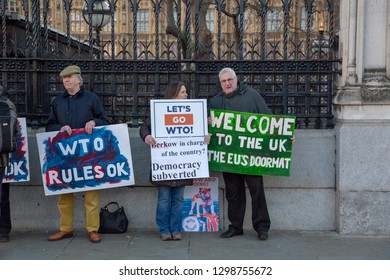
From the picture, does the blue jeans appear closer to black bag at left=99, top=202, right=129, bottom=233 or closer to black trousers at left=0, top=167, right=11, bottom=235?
black bag at left=99, top=202, right=129, bottom=233

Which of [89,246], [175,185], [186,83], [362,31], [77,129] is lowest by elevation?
[89,246]

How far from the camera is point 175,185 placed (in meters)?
7.68

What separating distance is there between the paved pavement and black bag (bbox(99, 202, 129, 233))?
8cm

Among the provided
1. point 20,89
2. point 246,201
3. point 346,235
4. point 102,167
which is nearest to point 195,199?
point 246,201

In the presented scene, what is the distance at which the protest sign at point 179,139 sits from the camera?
766 centimetres

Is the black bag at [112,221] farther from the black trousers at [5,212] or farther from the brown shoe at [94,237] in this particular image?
the black trousers at [5,212]

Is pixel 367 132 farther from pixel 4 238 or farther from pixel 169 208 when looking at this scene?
pixel 4 238

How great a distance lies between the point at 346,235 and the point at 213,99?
232 centimetres

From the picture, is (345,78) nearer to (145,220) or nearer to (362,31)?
(362,31)

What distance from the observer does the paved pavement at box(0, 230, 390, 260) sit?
7.21 metres

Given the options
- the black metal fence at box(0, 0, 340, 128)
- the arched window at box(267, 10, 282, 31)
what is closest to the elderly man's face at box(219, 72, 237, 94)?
the black metal fence at box(0, 0, 340, 128)

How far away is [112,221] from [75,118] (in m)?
1.39

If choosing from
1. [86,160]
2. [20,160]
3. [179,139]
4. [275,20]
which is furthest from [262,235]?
[275,20]

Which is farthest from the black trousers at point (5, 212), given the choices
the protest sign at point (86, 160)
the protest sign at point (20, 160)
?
the protest sign at point (86, 160)
